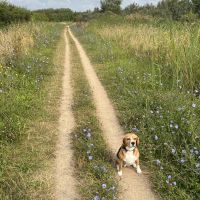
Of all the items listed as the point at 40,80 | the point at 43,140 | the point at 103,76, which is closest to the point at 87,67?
the point at 103,76

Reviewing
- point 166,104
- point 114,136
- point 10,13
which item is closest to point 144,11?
point 10,13

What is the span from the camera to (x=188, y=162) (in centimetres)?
441

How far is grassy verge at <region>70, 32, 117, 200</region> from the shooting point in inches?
162

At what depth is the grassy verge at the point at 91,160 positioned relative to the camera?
13.5 ft

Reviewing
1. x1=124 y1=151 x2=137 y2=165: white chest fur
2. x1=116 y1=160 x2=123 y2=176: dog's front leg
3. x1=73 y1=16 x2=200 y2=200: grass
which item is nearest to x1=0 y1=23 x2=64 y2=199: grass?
x1=116 y1=160 x2=123 y2=176: dog's front leg

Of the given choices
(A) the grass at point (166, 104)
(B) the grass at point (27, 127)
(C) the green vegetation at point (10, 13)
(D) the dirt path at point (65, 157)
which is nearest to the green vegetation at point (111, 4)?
(C) the green vegetation at point (10, 13)

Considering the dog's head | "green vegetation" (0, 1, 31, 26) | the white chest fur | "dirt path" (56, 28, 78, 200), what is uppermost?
"green vegetation" (0, 1, 31, 26)

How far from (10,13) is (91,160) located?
24129 mm

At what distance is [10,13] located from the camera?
2639 centimetres

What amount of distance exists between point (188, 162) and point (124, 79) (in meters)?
4.55

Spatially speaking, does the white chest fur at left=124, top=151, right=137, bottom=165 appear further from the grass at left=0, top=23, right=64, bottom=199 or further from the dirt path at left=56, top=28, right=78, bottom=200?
the grass at left=0, top=23, right=64, bottom=199

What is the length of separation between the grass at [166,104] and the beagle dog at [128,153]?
33 cm

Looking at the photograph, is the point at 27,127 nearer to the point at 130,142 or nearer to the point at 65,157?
the point at 65,157

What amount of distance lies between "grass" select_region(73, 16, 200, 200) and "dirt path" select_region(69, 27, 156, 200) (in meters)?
0.15
